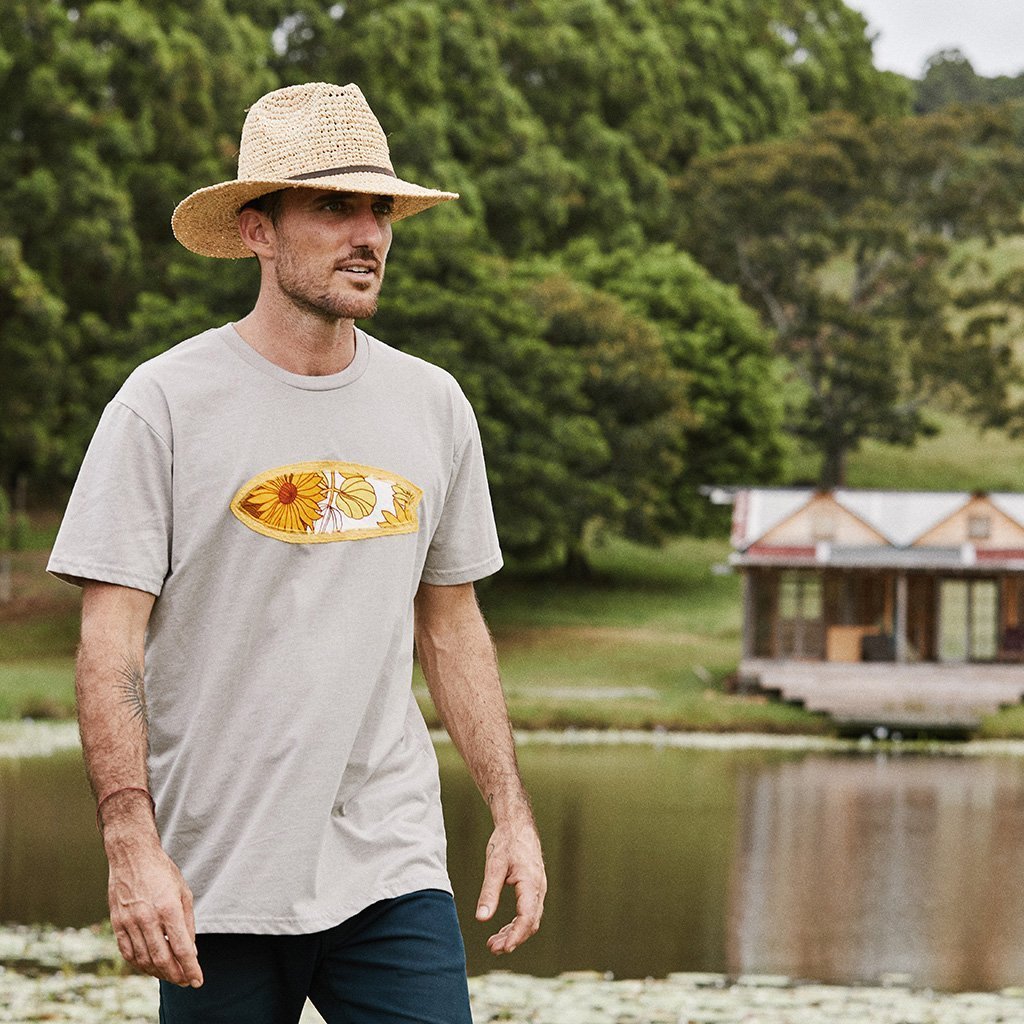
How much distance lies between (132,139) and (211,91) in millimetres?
3366

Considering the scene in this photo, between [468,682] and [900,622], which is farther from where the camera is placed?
[900,622]

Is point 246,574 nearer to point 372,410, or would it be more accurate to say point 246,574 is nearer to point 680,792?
point 372,410

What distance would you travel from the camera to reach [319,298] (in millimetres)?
3451

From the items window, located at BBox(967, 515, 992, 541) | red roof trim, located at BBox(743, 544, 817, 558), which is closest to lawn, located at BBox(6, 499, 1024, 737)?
red roof trim, located at BBox(743, 544, 817, 558)

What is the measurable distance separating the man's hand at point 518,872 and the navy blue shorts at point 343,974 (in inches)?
6.1

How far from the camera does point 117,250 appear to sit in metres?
42.5

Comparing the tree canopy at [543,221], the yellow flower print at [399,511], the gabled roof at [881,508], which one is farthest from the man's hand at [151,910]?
the tree canopy at [543,221]

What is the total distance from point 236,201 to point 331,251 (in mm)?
238

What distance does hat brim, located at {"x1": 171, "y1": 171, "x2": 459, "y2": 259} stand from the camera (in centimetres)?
346

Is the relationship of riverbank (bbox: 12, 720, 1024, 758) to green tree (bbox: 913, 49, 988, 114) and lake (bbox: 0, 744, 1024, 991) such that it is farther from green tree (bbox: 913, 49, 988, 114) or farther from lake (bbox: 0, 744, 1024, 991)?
green tree (bbox: 913, 49, 988, 114)

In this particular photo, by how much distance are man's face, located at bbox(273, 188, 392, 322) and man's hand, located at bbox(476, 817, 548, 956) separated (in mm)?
890

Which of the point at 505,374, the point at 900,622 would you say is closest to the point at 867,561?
the point at 900,622

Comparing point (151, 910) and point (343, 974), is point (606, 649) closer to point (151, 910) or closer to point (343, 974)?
point (343, 974)

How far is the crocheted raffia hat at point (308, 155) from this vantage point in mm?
3482
